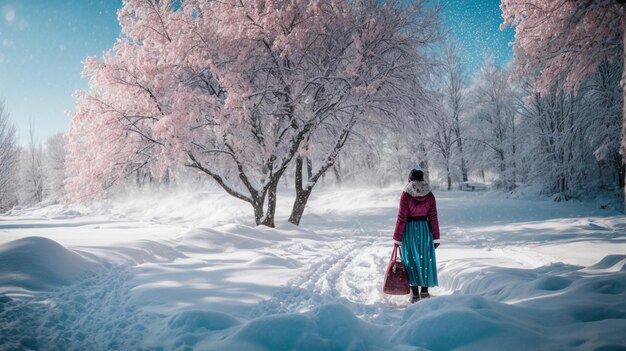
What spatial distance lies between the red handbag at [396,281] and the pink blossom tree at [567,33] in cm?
792

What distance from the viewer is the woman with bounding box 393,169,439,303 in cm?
442

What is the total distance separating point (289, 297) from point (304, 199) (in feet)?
26.9

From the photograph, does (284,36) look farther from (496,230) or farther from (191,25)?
(496,230)

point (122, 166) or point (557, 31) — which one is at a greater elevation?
point (557, 31)

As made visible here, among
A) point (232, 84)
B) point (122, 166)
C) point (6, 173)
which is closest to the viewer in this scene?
point (232, 84)

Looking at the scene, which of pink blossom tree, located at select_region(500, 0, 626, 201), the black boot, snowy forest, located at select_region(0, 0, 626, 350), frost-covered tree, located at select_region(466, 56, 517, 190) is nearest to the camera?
snowy forest, located at select_region(0, 0, 626, 350)

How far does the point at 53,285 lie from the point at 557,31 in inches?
495

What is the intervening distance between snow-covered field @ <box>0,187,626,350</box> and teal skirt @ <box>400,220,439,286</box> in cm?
49

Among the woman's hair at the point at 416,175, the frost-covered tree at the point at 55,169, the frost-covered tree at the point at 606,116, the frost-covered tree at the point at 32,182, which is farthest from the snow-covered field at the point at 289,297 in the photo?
the frost-covered tree at the point at 32,182

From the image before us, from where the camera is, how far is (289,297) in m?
4.13

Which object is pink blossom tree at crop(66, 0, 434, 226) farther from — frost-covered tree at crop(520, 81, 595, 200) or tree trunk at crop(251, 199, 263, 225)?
frost-covered tree at crop(520, 81, 595, 200)

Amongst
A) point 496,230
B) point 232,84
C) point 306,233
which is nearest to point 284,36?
point 232,84

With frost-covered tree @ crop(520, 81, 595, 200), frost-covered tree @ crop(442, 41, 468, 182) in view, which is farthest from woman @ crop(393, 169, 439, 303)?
frost-covered tree @ crop(442, 41, 468, 182)

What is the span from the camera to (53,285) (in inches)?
158
